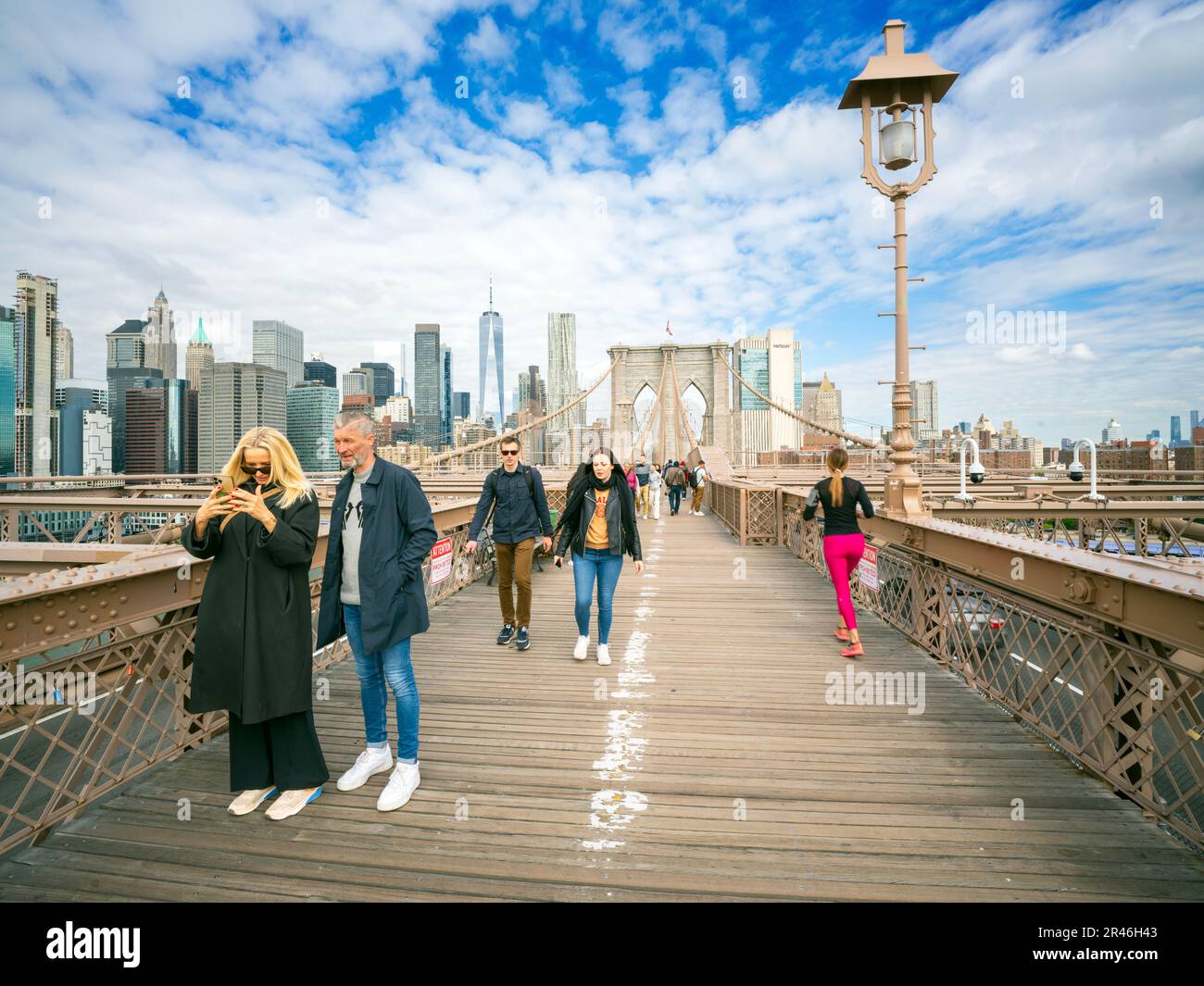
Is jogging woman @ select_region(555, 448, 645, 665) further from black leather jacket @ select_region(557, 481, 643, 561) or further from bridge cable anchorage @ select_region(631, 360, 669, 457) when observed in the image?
bridge cable anchorage @ select_region(631, 360, 669, 457)

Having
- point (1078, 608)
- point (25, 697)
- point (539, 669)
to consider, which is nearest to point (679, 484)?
point (539, 669)

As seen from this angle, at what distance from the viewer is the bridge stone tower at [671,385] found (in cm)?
4022

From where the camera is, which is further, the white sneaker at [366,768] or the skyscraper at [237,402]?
the skyscraper at [237,402]

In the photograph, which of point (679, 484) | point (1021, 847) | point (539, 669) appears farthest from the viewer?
point (679, 484)

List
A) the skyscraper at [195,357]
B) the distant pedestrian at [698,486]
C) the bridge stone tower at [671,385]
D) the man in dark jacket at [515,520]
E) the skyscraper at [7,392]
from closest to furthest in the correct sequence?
the man in dark jacket at [515,520] < the distant pedestrian at [698,486] < the bridge stone tower at [671,385] < the skyscraper at [7,392] < the skyscraper at [195,357]

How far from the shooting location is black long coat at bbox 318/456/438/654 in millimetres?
2775

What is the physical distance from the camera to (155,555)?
10.0 feet

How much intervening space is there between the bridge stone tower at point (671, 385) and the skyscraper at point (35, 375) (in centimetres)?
4455

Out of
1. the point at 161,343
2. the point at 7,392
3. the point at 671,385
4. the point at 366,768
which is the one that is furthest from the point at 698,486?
the point at 161,343

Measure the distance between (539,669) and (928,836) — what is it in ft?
9.21

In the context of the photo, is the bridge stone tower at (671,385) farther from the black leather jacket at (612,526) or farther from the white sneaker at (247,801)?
the white sneaker at (247,801)

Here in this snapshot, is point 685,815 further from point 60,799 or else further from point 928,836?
point 60,799

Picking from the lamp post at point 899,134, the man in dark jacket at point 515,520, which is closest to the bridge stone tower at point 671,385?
the lamp post at point 899,134
